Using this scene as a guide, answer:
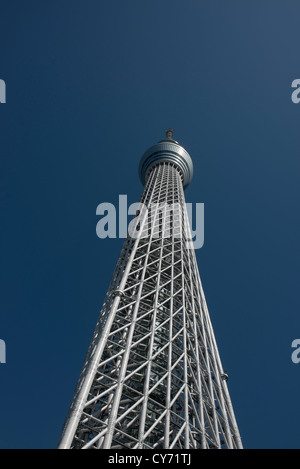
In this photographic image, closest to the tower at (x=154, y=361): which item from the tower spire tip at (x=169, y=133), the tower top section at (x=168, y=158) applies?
the tower top section at (x=168, y=158)

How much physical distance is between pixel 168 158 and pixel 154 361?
3524 centimetres

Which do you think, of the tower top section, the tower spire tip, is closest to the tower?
the tower top section

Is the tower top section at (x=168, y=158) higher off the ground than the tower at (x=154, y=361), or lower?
higher

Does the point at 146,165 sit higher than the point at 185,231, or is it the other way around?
the point at 146,165

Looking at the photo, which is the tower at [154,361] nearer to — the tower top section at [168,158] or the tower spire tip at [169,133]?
the tower top section at [168,158]

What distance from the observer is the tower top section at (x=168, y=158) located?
50747mm

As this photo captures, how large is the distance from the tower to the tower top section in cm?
1600

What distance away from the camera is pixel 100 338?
18891 mm

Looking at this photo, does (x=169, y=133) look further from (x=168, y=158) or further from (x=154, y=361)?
(x=154, y=361)

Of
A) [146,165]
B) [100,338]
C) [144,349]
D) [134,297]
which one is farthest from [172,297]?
[146,165]

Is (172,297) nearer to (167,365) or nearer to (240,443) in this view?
(167,365)

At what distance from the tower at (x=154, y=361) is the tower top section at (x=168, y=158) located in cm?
1600
